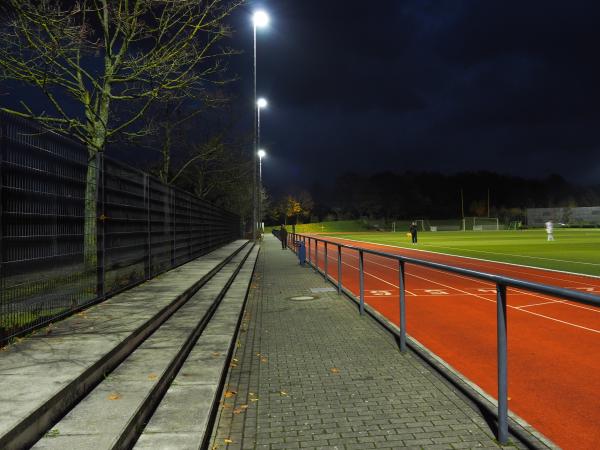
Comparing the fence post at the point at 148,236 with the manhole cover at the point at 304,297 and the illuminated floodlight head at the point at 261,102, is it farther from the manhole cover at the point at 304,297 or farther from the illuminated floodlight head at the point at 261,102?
the illuminated floodlight head at the point at 261,102

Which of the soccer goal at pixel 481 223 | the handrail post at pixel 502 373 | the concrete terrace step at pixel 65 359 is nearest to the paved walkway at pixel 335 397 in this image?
the handrail post at pixel 502 373

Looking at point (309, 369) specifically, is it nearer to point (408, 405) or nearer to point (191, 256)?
point (408, 405)

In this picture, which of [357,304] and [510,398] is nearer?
[510,398]

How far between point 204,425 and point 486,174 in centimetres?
16132

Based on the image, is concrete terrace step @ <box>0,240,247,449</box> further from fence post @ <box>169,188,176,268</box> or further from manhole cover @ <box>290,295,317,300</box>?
fence post @ <box>169,188,176,268</box>

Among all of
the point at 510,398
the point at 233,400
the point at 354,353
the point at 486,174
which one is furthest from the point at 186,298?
the point at 486,174

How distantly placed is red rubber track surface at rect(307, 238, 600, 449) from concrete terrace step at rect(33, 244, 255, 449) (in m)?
3.07

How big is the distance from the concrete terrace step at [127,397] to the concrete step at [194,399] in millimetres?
99

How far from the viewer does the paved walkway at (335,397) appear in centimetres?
367

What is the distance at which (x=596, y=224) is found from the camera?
309 feet

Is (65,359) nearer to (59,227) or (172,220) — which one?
(59,227)

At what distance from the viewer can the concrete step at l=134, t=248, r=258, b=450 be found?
11.3 ft

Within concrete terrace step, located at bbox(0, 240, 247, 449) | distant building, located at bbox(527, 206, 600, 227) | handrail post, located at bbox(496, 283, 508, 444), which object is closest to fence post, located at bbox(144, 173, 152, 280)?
concrete terrace step, located at bbox(0, 240, 247, 449)

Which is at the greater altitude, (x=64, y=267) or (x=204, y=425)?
(x=64, y=267)
